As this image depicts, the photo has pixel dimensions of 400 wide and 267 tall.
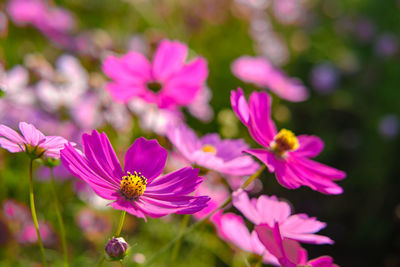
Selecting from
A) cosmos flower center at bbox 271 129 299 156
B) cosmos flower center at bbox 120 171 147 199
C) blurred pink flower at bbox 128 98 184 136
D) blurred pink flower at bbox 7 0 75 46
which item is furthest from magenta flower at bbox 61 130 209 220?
blurred pink flower at bbox 7 0 75 46

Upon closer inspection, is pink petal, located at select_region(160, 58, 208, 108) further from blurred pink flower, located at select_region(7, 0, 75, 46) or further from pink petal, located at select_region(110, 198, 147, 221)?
blurred pink flower, located at select_region(7, 0, 75, 46)

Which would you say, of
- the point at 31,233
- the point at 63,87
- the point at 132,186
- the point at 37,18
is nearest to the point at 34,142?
the point at 132,186

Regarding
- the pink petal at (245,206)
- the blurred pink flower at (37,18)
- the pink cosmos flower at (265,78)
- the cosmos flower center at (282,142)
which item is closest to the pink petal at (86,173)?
the pink petal at (245,206)

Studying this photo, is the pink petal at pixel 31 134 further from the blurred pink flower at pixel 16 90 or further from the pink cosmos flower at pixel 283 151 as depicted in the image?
the blurred pink flower at pixel 16 90

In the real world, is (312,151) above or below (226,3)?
above

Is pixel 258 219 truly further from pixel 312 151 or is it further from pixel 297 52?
pixel 297 52

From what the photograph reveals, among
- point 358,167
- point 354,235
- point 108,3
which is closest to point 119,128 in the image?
point 354,235

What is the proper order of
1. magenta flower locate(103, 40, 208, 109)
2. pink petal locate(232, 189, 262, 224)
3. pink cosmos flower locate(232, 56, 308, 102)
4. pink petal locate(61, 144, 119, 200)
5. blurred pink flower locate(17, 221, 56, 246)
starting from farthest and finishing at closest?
pink cosmos flower locate(232, 56, 308, 102)
blurred pink flower locate(17, 221, 56, 246)
magenta flower locate(103, 40, 208, 109)
pink petal locate(232, 189, 262, 224)
pink petal locate(61, 144, 119, 200)
